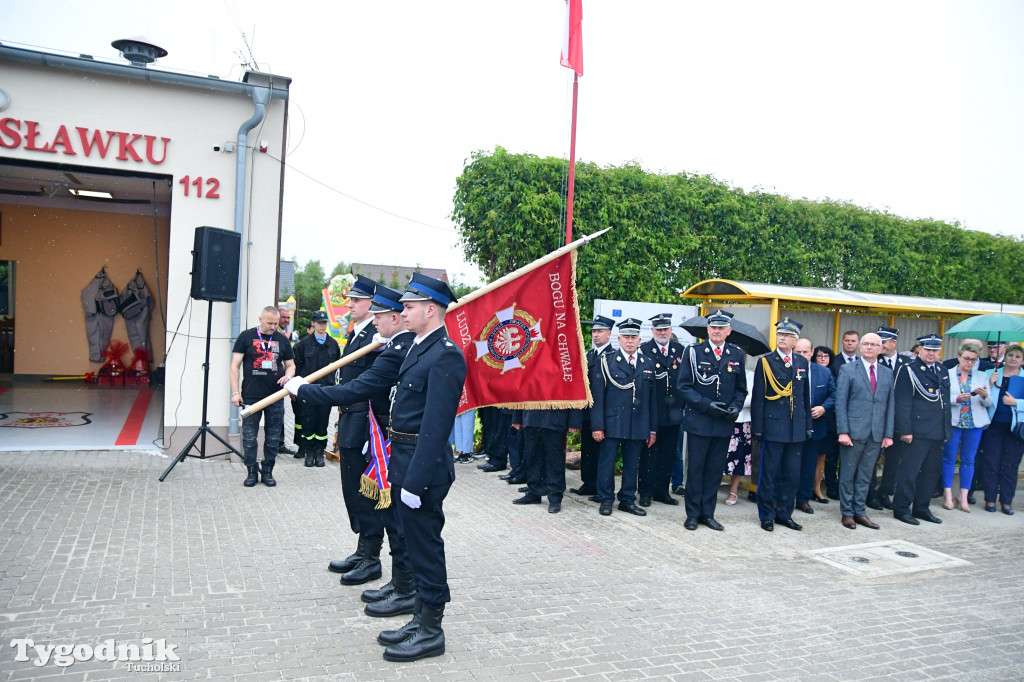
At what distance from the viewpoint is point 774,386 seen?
7469mm

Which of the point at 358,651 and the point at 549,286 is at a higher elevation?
the point at 549,286

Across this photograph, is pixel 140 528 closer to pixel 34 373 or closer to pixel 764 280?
pixel 764 280

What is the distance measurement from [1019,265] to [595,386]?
41.6ft

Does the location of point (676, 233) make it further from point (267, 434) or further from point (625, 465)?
point (267, 434)

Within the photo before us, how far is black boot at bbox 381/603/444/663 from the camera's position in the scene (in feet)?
13.1

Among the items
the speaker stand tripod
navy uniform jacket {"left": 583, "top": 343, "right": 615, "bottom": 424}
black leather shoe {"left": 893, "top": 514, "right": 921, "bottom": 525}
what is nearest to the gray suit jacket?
black leather shoe {"left": 893, "top": 514, "right": 921, "bottom": 525}

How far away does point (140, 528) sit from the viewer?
621 cm

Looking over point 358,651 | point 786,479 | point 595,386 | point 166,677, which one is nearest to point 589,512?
point 595,386

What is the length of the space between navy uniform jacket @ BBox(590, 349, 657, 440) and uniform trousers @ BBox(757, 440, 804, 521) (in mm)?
1195

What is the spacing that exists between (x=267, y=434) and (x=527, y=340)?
3509 millimetres

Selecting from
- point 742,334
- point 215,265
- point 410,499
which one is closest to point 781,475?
point 742,334

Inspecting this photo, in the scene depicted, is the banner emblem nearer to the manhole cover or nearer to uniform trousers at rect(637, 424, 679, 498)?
uniform trousers at rect(637, 424, 679, 498)

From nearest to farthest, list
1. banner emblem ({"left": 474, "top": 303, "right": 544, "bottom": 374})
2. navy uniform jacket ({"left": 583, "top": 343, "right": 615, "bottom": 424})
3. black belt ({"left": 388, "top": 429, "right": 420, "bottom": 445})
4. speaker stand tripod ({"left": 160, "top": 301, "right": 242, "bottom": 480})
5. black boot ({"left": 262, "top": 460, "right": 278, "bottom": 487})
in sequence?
black belt ({"left": 388, "top": 429, "right": 420, "bottom": 445}), banner emblem ({"left": 474, "top": 303, "right": 544, "bottom": 374}), navy uniform jacket ({"left": 583, "top": 343, "right": 615, "bottom": 424}), black boot ({"left": 262, "top": 460, "right": 278, "bottom": 487}), speaker stand tripod ({"left": 160, "top": 301, "right": 242, "bottom": 480})

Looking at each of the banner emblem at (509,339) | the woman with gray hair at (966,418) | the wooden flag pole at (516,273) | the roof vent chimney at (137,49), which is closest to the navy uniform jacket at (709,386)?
the banner emblem at (509,339)
